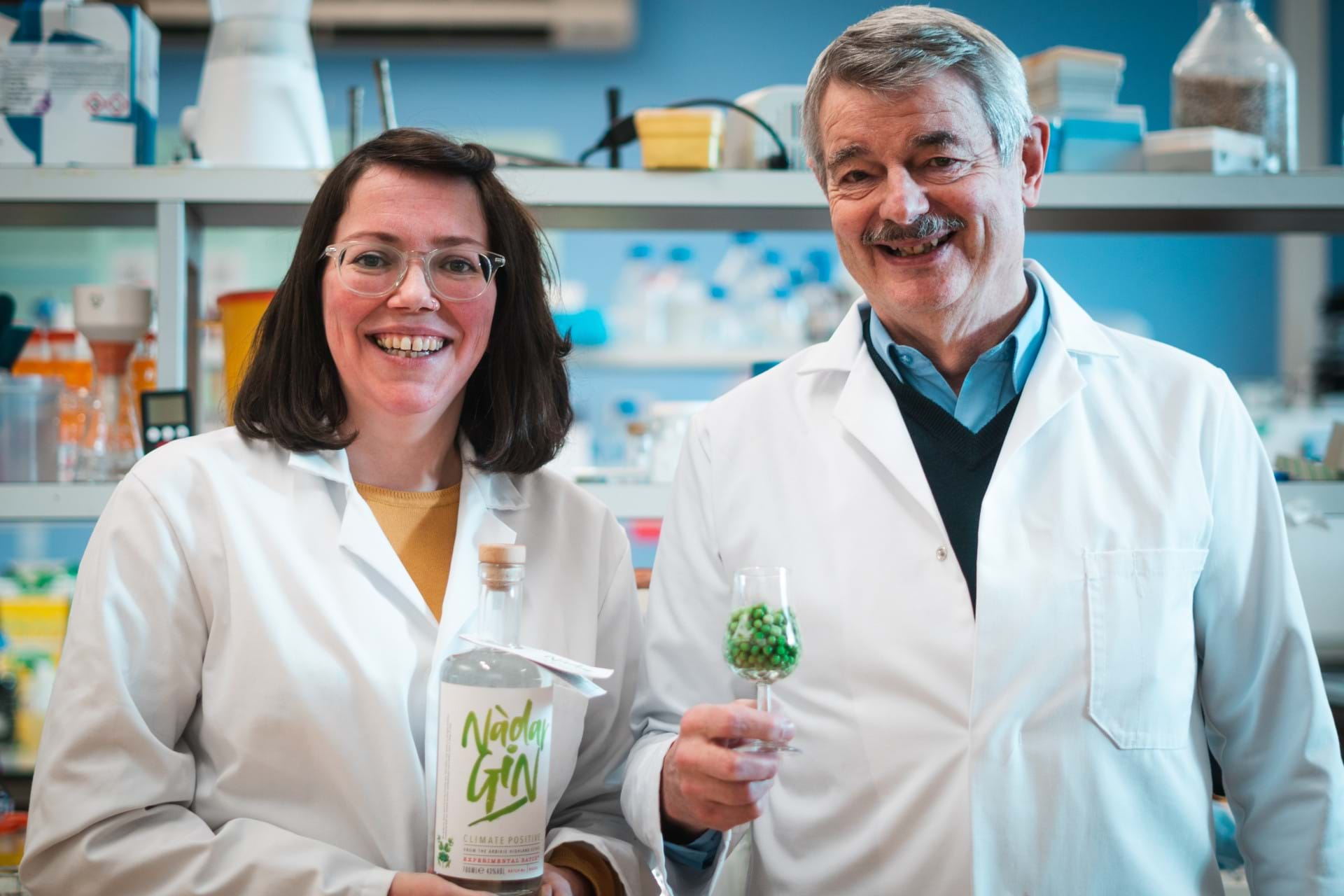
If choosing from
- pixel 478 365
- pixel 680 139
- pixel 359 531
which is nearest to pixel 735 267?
pixel 680 139

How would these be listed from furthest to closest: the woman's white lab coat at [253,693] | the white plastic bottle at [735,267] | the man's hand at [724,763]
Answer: the white plastic bottle at [735,267] → the woman's white lab coat at [253,693] → the man's hand at [724,763]

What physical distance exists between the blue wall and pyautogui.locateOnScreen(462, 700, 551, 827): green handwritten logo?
3035mm

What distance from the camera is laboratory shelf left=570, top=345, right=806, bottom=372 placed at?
3.45 meters

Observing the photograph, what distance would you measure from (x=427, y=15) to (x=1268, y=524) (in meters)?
3.53

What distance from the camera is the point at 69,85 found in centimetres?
179

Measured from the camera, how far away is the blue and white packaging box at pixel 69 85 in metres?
1.78

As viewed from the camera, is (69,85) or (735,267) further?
(735,267)

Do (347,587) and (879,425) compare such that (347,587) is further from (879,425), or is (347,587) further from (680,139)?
(680,139)

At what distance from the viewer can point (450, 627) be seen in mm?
1201

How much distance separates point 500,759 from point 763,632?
0.86ft

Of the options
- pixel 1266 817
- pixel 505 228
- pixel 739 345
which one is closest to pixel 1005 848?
pixel 1266 817

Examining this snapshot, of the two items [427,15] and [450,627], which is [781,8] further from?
[450,627]

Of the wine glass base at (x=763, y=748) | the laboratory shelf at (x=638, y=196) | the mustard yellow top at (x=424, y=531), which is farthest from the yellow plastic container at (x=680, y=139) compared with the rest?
the wine glass base at (x=763, y=748)

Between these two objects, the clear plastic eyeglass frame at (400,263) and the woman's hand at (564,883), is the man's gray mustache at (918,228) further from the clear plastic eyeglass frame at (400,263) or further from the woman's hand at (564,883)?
the woman's hand at (564,883)
